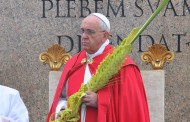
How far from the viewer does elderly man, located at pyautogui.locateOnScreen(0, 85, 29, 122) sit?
7.59 meters

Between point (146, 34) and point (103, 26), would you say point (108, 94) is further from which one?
point (146, 34)

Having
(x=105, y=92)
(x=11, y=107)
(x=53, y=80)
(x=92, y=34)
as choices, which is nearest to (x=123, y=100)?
(x=105, y=92)

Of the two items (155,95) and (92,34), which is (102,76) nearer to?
(92,34)

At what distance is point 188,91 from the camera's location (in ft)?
30.0

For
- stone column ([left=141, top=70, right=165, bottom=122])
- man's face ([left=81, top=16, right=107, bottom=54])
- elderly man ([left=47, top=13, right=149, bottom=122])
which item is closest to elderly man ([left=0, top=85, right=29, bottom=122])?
elderly man ([left=47, top=13, right=149, bottom=122])

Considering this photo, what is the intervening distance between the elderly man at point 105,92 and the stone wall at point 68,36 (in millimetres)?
1443

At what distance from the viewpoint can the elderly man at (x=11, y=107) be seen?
24.9 feet

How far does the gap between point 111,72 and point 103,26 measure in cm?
42

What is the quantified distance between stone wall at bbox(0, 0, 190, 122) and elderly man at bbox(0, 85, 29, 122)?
1.52 metres

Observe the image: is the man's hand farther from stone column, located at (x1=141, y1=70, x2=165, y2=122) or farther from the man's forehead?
stone column, located at (x1=141, y1=70, x2=165, y2=122)

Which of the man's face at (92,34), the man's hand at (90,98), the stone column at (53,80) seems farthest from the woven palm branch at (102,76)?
the stone column at (53,80)

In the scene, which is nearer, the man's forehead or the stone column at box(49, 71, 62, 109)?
the man's forehead

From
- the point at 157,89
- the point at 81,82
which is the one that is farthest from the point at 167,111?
the point at 81,82

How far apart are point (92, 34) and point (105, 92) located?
0.46 m
